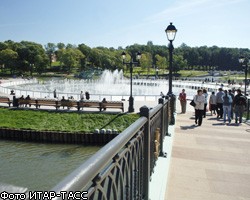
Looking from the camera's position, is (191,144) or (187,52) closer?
(191,144)

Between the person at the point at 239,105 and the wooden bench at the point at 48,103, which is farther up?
the person at the point at 239,105

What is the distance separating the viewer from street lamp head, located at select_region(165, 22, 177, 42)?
1231cm

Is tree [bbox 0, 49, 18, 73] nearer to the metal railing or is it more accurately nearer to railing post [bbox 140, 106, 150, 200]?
railing post [bbox 140, 106, 150, 200]

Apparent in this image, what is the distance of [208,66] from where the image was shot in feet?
511

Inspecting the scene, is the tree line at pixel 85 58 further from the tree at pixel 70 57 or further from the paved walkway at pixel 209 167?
the paved walkway at pixel 209 167

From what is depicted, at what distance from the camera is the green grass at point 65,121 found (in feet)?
76.8

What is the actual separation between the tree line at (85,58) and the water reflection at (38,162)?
64095 millimetres

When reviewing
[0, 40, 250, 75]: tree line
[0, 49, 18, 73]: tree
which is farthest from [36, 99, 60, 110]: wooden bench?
[0, 49, 18, 73]: tree

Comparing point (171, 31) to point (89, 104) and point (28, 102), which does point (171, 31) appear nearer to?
point (89, 104)

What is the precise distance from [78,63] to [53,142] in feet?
330

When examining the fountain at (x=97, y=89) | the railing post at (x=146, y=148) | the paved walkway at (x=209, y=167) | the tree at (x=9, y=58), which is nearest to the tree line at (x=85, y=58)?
the tree at (x=9, y=58)

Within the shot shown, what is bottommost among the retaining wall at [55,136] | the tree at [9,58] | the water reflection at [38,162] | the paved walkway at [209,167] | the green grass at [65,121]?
the water reflection at [38,162]

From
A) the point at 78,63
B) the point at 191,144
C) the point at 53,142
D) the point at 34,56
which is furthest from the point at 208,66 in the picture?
the point at 191,144

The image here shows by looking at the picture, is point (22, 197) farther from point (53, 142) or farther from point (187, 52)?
point (187, 52)
